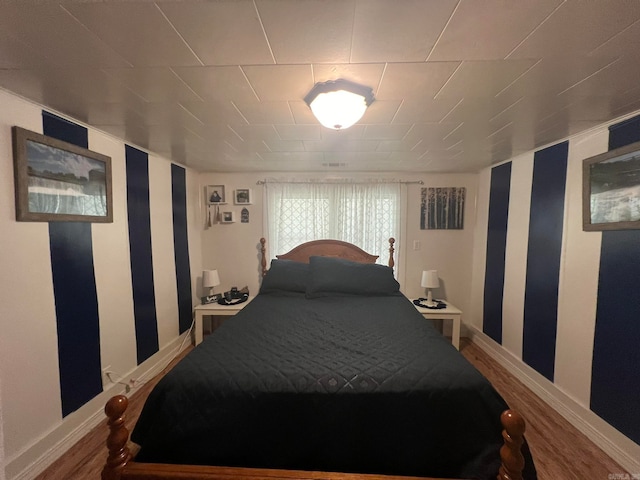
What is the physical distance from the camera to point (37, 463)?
1461 mm

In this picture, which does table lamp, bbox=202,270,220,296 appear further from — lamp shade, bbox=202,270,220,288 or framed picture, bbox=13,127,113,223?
framed picture, bbox=13,127,113,223

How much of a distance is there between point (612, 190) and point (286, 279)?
2568 mm

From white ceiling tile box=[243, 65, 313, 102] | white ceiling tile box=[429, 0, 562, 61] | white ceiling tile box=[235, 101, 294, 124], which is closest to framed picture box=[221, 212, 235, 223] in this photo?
white ceiling tile box=[235, 101, 294, 124]

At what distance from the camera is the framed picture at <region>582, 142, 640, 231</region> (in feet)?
5.01

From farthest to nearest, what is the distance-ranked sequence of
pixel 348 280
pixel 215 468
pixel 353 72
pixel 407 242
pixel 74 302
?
pixel 407 242 < pixel 348 280 < pixel 74 302 < pixel 353 72 < pixel 215 468

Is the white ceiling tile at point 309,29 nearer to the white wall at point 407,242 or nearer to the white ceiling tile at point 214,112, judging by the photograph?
the white ceiling tile at point 214,112

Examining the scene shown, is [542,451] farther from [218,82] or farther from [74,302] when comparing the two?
[74,302]

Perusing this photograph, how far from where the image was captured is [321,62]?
3.58 ft

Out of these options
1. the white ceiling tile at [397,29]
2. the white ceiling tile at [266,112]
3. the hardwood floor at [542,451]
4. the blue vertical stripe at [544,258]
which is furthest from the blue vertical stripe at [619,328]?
the white ceiling tile at [266,112]

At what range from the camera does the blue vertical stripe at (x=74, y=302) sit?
5.31ft

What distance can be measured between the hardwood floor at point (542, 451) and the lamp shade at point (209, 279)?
47.4 inches

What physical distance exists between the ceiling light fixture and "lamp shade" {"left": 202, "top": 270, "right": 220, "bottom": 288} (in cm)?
236

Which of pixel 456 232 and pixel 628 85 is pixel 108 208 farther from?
pixel 456 232

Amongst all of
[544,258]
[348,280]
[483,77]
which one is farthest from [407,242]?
[483,77]
